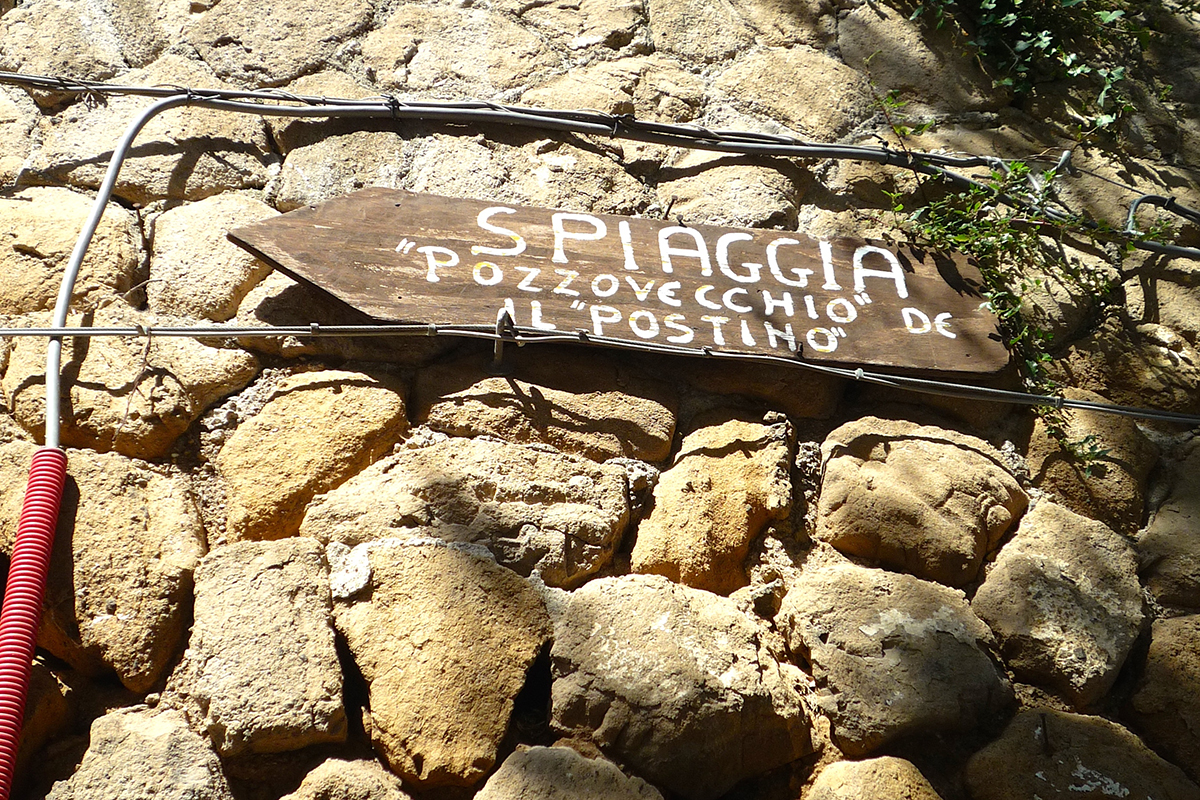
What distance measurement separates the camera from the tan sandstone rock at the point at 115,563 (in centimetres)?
126

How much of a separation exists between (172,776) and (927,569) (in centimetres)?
112

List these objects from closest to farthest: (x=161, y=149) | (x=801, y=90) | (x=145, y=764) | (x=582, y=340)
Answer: (x=145, y=764), (x=582, y=340), (x=161, y=149), (x=801, y=90)

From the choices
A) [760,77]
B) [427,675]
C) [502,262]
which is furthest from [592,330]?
[760,77]

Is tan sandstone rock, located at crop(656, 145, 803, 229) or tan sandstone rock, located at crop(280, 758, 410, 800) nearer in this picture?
tan sandstone rock, located at crop(280, 758, 410, 800)

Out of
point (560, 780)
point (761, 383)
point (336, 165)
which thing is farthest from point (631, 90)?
point (560, 780)

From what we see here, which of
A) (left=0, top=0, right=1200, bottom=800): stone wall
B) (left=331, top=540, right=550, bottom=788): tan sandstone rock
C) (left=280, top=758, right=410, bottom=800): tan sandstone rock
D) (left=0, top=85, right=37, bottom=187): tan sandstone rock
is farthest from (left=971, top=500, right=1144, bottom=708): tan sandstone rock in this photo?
(left=0, top=85, right=37, bottom=187): tan sandstone rock

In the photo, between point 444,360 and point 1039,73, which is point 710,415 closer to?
point 444,360

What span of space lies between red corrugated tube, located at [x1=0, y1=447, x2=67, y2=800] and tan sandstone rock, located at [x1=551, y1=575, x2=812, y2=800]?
676mm

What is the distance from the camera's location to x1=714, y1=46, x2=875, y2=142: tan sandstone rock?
1946mm

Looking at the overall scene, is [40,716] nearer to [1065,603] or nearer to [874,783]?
[874,783]

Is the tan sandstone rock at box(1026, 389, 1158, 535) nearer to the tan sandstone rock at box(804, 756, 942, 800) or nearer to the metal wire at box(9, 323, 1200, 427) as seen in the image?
the metal wire at box(9, 323, 1200, 427)

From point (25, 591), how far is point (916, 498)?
4.25 feet

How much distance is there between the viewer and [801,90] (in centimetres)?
199

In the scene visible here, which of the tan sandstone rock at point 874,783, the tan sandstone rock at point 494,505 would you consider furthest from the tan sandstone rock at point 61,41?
the tan sandstone rock at point 874,783
